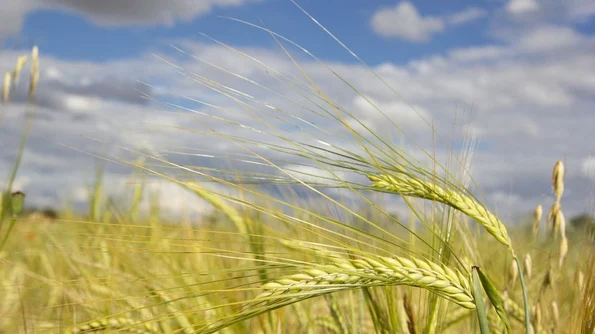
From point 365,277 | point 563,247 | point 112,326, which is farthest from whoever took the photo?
point 563,247

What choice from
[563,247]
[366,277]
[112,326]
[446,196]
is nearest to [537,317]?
[563,247]

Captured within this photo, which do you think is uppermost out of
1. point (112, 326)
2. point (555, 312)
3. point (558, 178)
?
point (558, 178)

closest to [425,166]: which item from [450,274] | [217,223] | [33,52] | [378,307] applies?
[450,274]

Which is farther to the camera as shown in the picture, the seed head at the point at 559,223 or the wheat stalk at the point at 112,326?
the seed head at the point at 559,223

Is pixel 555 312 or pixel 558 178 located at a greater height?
pixel 558 178

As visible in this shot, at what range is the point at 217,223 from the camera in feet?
8.07

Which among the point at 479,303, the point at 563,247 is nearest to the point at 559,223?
the point at 563,247

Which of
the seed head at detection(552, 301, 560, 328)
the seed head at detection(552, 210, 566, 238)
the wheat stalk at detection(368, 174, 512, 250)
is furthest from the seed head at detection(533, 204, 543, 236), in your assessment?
the wheat stalk at detection(368, 174, 512, 250)

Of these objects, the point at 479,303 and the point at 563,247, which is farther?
the point at 563,247

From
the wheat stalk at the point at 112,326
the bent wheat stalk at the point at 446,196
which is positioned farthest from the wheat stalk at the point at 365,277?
the wheat stalk at the point at 112,326

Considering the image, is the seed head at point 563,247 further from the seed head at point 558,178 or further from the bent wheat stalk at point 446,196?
the bent wheat stalk at point 446,196

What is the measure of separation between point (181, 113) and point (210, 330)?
43 centimetres

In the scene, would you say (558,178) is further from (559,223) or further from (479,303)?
(479,303)

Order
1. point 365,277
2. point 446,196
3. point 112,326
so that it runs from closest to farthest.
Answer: point 365,277
point 446,196
point 112,326
